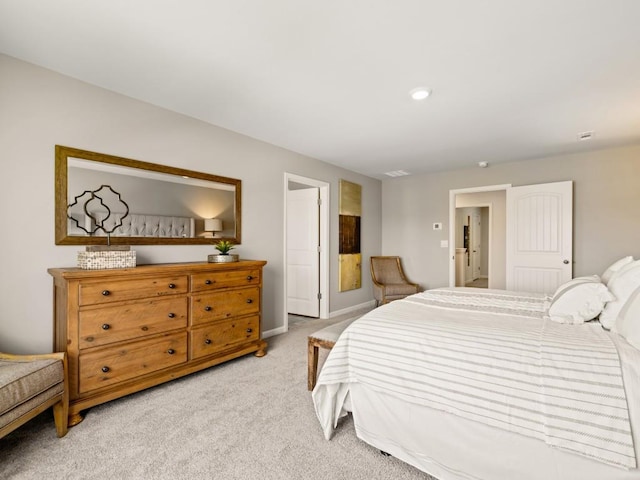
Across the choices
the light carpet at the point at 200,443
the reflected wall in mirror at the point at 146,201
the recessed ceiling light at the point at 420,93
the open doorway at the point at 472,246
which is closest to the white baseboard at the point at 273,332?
the reflected wall in mirror at the point at 146,201

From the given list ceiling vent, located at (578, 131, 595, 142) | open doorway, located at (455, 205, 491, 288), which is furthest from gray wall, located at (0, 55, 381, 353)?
open doorway, located at (455, 205, 491, 288)

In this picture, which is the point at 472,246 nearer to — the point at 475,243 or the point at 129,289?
the point at 475,243

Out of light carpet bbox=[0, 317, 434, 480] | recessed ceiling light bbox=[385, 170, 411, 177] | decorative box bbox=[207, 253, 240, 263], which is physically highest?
recessed ceiling light bbox=[385, 170, 411, 177]

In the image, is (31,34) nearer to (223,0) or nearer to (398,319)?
(223,0)

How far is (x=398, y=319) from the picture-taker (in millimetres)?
1899

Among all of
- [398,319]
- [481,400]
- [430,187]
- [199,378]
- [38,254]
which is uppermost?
[430,187]

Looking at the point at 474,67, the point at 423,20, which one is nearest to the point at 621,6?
the point at 474,67

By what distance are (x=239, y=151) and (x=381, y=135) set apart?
1.62 metres

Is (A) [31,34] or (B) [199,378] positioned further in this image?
(B) [199,378]

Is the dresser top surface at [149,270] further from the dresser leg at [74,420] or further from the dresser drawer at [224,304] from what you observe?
the dresser leg at [74,420]

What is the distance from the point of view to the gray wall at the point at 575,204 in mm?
4109

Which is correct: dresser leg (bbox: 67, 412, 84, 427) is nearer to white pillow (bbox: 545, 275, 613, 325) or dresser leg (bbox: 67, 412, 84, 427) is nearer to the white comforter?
the white comforter

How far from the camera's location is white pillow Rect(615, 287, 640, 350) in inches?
55.6

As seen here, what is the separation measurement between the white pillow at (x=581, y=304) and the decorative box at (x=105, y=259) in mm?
2896
